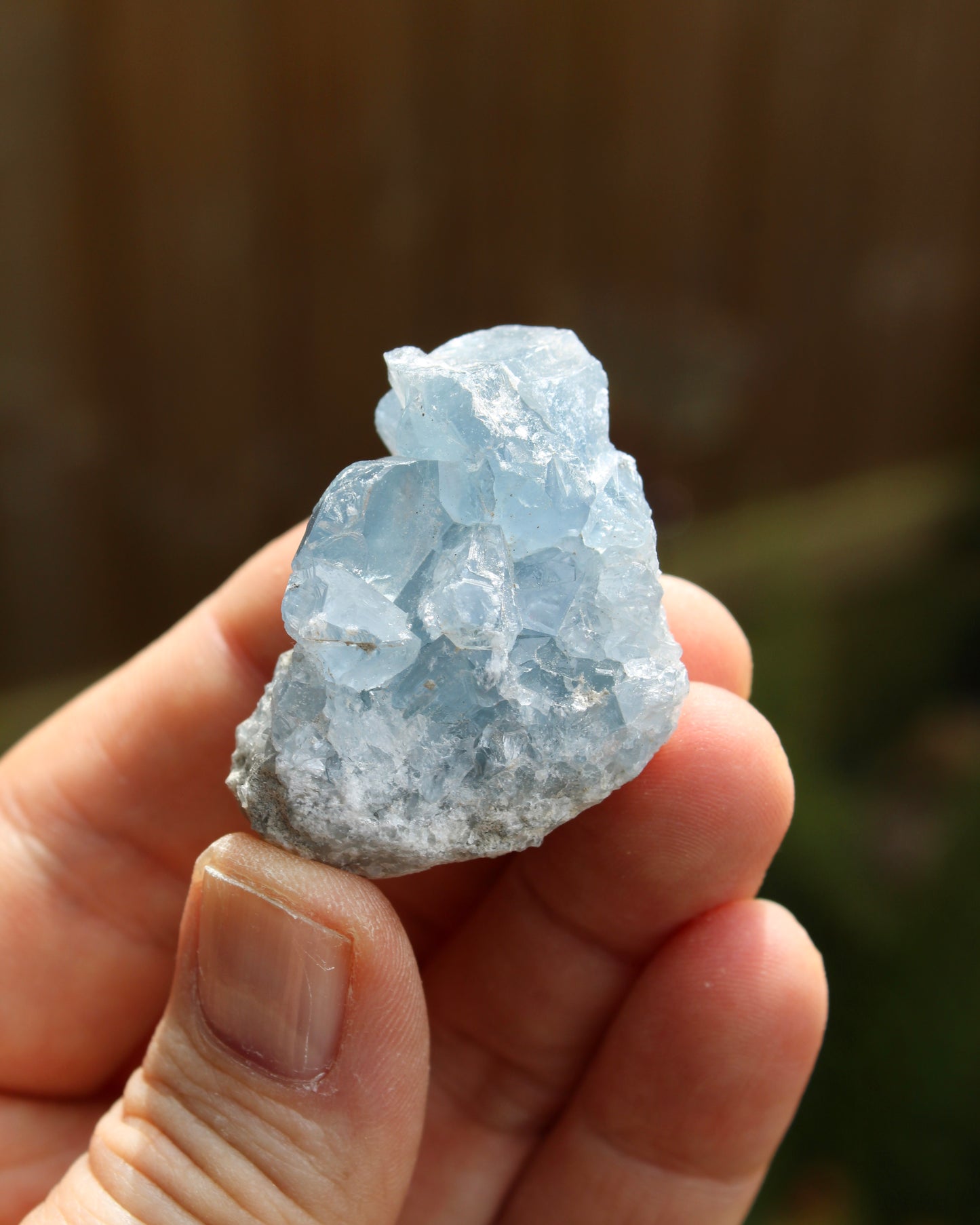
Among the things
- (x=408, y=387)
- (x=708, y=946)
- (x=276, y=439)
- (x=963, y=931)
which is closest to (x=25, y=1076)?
(x=708, y=946)

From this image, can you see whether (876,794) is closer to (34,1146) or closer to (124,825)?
(124,825)

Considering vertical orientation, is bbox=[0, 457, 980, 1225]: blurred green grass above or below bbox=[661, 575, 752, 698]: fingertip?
below

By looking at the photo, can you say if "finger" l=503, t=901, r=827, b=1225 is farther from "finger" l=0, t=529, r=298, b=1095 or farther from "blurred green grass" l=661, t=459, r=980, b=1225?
"blurred green grass" l=661, t=459, r=980, b=1225

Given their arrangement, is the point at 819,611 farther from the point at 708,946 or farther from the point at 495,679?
the point at 495,679

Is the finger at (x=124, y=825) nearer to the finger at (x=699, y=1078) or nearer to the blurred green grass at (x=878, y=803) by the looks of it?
the finger at (x=699, y=1078)

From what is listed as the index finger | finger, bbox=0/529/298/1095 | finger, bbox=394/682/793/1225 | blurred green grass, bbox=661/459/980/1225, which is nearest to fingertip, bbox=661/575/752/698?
the index finger

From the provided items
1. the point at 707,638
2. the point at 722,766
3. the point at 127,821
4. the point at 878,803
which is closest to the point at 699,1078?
the point at 722,766
